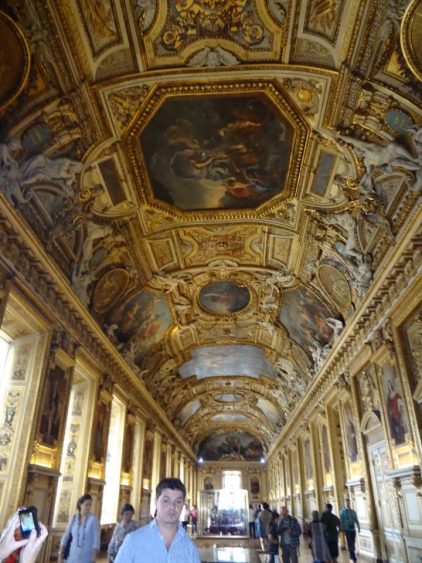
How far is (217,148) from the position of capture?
1091 centimetres

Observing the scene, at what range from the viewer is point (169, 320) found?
19.2m

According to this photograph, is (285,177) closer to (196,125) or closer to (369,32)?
(196,125)

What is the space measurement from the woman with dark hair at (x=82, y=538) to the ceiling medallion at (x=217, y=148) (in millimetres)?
7745

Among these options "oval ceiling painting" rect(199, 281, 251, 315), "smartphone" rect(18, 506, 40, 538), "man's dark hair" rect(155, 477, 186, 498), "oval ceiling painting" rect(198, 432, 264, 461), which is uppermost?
"oval ceiling painting" rect(199, 281, 251, 315)

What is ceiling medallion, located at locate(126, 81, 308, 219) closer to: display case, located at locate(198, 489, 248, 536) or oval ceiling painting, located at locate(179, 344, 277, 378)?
oval ceiling painting, located at locate(179, 344, 277, 378)

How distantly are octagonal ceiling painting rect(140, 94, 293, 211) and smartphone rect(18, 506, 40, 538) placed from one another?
8.97 metres

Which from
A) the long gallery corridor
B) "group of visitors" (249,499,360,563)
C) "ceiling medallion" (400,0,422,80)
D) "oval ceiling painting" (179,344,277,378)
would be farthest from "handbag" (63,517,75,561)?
"oval ceiling painting" (179,344,277,378)

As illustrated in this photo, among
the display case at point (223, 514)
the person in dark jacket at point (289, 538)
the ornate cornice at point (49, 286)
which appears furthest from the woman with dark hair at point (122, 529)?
the display case at point (223, 514)

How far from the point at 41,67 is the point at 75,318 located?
673 cm

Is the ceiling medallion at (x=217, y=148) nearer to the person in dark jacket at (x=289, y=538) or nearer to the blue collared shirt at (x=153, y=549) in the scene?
the person in dark jacket at (x=289, y=538)

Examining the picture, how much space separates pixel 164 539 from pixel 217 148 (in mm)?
9699

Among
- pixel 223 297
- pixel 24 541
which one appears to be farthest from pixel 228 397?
pixel 24 541

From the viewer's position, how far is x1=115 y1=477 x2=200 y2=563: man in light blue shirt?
231cm

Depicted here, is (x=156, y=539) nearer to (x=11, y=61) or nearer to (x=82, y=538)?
(x=82, y=538)
